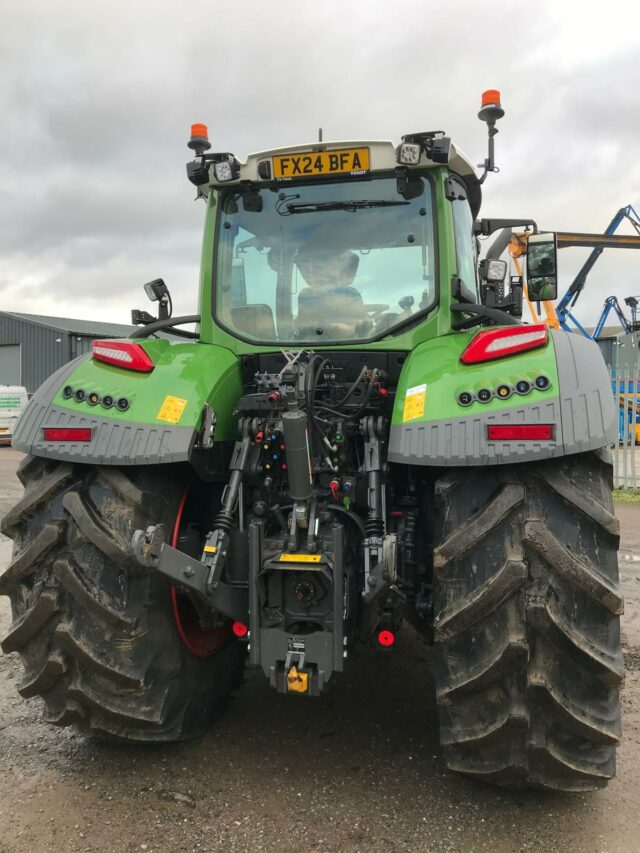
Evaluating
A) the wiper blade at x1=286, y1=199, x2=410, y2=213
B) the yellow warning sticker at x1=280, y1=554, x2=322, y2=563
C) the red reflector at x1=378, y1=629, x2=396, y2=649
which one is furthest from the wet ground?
the wiper blade at x1=286, y1=199, x2=410, y2=213

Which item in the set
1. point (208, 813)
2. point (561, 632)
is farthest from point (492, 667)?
point (208, 813)

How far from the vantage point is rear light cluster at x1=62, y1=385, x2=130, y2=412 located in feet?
9.02

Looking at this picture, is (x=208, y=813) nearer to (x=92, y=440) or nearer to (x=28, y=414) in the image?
(x=92, y=440)

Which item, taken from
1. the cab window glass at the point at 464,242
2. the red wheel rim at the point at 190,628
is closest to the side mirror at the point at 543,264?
the cab window glass at the point at 464,242

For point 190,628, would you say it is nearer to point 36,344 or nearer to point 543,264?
point 543,264

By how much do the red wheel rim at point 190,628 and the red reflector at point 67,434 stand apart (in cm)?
49

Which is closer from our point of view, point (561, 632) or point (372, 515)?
point (561, 632)

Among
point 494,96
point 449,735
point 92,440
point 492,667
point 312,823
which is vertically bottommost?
point 312,823

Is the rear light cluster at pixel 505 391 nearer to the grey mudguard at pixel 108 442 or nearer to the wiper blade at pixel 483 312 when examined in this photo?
the wiper blade at pixel 483 312

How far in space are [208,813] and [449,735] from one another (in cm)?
96

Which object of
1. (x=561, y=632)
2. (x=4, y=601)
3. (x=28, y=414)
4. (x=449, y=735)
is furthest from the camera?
(x=4, y=601)

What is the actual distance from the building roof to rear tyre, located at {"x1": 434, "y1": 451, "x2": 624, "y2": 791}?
30624 mm

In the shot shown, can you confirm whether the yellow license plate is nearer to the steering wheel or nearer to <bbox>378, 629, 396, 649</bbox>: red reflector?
the steering wheel

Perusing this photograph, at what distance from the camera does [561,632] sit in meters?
2.25
